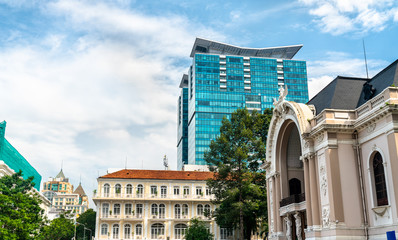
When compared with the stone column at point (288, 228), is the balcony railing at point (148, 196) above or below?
above

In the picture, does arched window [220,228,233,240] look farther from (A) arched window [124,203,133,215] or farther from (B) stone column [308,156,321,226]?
(B) stone column [308,156,321,226]

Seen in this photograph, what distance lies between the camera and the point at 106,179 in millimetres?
68688

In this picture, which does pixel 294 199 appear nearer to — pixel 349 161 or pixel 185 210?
pixel 349 161

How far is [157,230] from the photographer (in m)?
68.2

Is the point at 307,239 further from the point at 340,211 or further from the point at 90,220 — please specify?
the point at 90,220

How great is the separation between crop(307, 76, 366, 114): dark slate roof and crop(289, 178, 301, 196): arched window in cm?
698

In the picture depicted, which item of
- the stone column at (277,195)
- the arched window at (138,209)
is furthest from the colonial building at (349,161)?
the arched window at (138,209)

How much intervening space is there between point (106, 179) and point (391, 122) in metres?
51.2

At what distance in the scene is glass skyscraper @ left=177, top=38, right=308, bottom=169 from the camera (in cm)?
12825

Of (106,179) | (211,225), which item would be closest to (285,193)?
(211,225)

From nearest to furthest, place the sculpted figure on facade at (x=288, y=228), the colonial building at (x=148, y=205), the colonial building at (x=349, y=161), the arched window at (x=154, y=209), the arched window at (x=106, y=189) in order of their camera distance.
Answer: the colonial building at (x=349, y=161) → the sculpted figure on facade at (x=288, y=228) → the colonial building at (x=148, y=205) → the arched window at (x=106, y=189) → the arched window at (x=154, y=209)

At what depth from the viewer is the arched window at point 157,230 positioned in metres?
67.9

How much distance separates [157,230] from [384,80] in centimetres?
4762

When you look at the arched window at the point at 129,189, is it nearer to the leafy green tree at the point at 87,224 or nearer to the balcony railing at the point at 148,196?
the balcony railing at the point at 148,196
